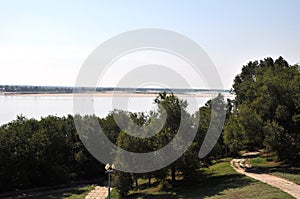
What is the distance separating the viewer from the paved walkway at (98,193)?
2523cm

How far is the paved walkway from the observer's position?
25231 millimetres

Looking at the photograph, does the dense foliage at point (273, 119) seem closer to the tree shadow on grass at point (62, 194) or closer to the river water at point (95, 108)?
the river water at point (95, 108)

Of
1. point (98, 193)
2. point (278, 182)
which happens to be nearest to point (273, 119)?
point (278, 182)

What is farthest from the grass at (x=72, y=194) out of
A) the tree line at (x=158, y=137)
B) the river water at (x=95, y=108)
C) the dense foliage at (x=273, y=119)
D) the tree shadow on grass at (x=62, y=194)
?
the dense foliage at (x=273, y=119)

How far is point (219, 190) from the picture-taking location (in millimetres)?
19766

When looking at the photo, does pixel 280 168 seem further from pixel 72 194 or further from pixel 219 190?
pixel 72 194

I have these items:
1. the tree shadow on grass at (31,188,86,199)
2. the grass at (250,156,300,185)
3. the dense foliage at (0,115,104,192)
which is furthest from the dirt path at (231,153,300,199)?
the dense foliage at (0,115,104,192)

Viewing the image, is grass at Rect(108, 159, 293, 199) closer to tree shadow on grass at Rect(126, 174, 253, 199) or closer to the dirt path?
tree shadow on grass at Rect(126, 174, 253, 199)

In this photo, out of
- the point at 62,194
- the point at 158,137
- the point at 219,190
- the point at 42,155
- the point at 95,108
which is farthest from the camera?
the point at 95,108

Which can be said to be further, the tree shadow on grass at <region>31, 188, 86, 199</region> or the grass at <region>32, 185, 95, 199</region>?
the tree shadow on grass at <region>31, 188, 86, 199</region>

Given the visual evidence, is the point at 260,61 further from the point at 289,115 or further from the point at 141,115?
the point at 141,115

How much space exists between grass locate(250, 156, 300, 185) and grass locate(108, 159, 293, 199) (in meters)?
2.17

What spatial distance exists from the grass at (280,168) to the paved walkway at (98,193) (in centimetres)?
1189

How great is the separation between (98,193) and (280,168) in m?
13.7
